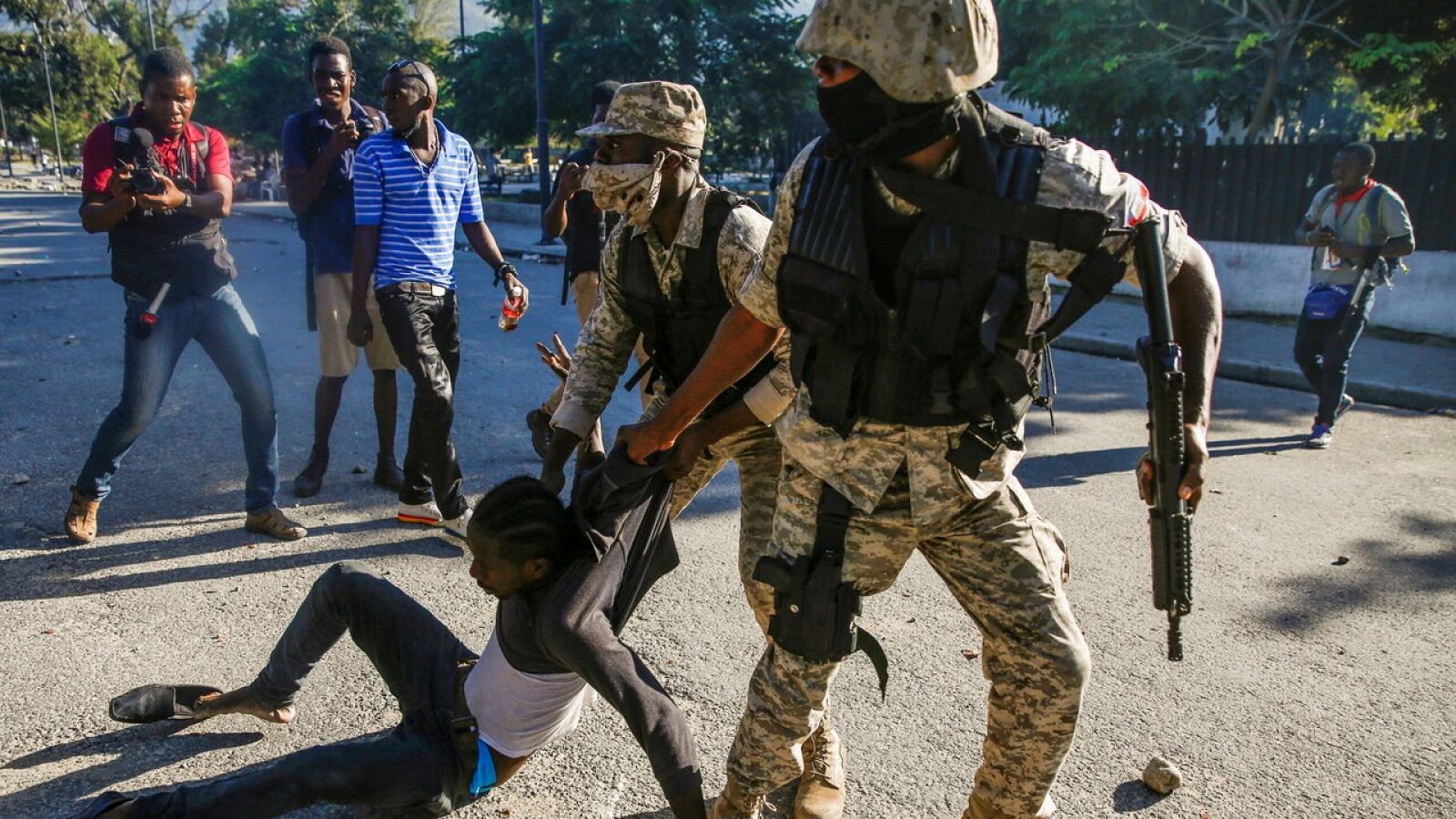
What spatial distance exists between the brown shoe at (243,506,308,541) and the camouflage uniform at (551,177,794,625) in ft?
6.44

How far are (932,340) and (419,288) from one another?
9.50 feet

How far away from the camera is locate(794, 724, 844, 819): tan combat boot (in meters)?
2.52

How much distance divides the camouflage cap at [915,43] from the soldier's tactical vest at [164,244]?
3.14 m

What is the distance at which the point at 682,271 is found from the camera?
8.84 ft

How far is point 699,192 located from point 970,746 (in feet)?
5.44

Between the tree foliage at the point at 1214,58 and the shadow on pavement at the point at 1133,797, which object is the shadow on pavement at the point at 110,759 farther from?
the tree foliage at the point at 1214,58

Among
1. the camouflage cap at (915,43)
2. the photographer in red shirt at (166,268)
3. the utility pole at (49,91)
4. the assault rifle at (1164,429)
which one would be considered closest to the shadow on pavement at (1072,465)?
the assault rifle at (1164,429)

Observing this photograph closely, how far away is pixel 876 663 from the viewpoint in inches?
94.4

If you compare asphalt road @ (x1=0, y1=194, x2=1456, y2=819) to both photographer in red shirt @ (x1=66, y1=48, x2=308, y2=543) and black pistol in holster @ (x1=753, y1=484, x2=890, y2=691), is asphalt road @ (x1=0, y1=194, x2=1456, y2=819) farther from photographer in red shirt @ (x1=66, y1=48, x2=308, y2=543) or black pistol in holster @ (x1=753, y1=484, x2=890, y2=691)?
black pistol in holster @ (x1=753, y1=484, x2=890, y2=691)

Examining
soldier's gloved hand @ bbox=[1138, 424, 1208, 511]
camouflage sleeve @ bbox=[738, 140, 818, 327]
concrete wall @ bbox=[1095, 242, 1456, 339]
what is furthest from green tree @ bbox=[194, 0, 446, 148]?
soldier's gloved hand @ bbox=[1138, 424, 1208, 511]

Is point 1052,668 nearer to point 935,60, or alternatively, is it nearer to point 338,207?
point 935,60

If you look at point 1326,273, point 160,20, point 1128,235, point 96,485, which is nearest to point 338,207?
point 96,485

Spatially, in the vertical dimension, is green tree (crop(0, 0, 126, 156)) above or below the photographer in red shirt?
above

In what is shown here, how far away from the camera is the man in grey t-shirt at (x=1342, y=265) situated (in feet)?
20.0
